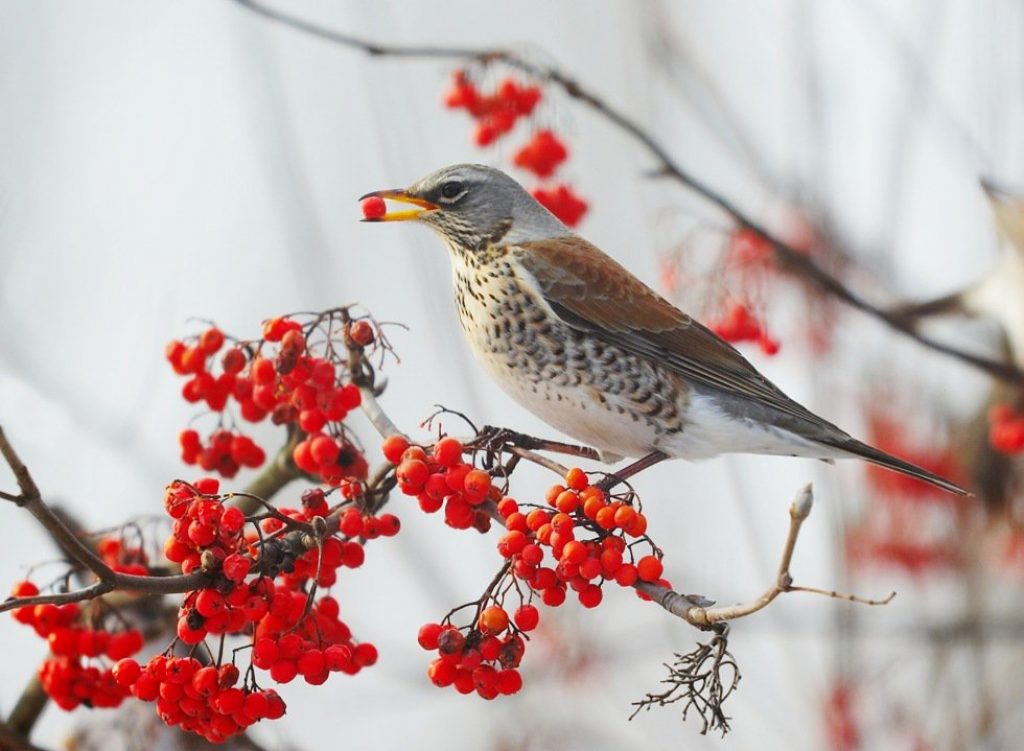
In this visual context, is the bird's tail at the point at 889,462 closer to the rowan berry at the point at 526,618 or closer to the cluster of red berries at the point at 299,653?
the rowan berry at the point at 526,618

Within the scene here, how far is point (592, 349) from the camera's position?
10.5 ft

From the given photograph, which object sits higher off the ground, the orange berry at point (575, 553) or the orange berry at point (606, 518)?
the orange berry at point (606, 518)

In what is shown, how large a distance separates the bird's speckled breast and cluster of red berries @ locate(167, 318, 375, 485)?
857 millimetres

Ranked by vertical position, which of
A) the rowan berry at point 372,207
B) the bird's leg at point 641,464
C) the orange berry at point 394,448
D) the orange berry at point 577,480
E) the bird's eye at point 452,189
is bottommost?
the orange berry at point 394,448

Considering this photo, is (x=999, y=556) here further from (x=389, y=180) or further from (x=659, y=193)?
(x=389, y=180)

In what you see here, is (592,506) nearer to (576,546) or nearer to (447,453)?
(576,546)

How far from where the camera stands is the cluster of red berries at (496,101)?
12.1 feet

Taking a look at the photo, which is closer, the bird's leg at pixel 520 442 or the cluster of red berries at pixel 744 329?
the bird's leg at pixel 520 442

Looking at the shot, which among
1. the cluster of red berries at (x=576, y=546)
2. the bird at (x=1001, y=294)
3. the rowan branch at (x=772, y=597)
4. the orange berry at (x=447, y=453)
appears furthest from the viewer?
the bird at (x=1001, y=294)

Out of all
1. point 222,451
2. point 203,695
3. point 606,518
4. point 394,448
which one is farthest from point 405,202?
point 203,695

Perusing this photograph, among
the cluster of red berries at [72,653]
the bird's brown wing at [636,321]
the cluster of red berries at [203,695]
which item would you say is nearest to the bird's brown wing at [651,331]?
the bird's brown wing at [636,321]

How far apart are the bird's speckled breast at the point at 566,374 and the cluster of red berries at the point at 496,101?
26.0 inches

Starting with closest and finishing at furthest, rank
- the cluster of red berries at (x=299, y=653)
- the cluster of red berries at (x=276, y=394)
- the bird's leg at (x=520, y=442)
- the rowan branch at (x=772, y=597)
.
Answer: the rowan branch at (x=772, y=597)
the cluster of red berries at (x=299, y=653)
the cluster of red berries at (x=276, y=394)
the bird's leg at (x=520, y=442)

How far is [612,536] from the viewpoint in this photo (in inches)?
78.3
